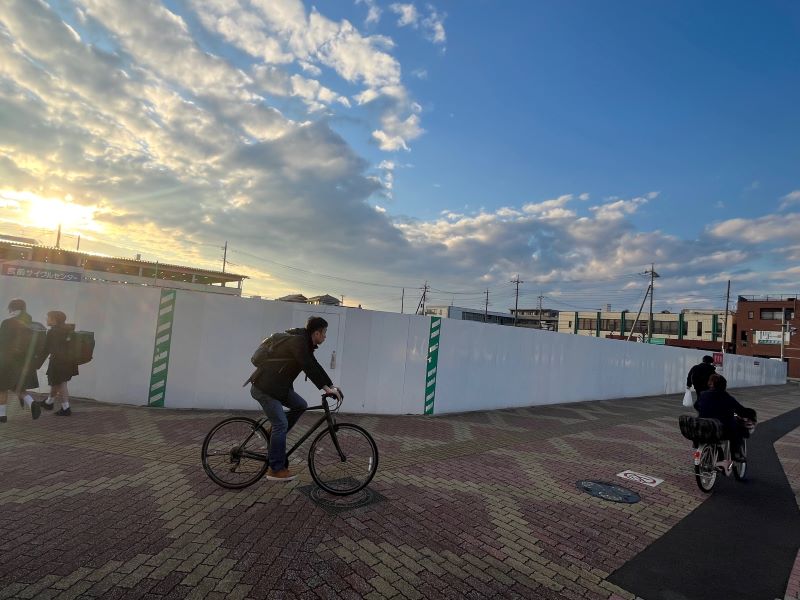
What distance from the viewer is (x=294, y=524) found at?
12.6 ft

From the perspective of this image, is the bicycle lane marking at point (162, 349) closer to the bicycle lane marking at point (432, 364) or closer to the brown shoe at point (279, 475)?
the brown shoe at point (279, 475)

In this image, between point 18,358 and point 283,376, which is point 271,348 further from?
point 18,358

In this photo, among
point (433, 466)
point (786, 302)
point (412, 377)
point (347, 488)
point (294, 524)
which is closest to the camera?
point (294, 524)

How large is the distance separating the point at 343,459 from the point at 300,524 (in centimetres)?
82

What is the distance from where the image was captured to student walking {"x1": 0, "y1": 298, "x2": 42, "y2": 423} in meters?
6.56

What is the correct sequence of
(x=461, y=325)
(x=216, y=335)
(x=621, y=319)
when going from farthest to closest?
(x=621, y=319), (x=461, y=325), (x=216, y=335)

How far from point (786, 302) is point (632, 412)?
65.3m

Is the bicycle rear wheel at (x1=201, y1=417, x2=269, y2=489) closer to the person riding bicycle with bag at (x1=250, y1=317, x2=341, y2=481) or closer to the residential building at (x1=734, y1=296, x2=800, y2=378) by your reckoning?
the person riding bicycle with bag at (x1=250, y1=317, x2=341, y2=481)

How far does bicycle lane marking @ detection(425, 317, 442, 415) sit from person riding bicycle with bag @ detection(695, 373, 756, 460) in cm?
550

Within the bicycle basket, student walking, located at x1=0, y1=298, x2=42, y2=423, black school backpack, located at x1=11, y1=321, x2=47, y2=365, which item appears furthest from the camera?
black school backpack, located at x1=11, y1=321, x2=47, y2=365

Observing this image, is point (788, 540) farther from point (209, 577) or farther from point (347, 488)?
point (209, 577)

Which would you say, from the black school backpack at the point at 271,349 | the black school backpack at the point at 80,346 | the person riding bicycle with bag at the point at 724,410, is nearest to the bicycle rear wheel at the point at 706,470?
the person riding bicycle with bag at the point at 724,410

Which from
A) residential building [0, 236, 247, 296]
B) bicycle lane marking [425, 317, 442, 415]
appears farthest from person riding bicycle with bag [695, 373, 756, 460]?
residential building [0, 236, 247, 296]

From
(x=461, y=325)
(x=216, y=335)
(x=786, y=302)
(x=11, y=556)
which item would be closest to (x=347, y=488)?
(x=11, y=556)
